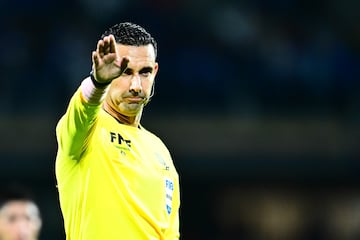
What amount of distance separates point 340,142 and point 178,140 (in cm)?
208

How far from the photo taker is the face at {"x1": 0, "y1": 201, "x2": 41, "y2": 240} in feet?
23.0

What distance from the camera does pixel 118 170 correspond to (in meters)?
4.84

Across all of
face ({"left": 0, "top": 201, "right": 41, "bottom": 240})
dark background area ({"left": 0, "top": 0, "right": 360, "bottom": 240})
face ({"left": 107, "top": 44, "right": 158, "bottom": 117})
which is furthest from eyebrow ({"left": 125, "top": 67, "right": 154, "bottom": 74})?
dark background area ({"left": 0, "top": 0, "right": 360, "bottom": 240})

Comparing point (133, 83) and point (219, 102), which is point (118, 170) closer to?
point (133, 83)

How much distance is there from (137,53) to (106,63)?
68 cm

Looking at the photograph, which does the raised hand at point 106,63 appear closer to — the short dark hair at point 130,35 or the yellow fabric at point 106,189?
the yellow fabric at point 106,189

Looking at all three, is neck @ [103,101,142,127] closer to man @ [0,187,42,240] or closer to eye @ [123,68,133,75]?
eye @ [123,68,133,75]

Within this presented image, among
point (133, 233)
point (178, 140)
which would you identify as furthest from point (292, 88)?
point (133, 233)

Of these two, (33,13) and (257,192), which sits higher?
(33,13)

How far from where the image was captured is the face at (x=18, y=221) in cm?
701

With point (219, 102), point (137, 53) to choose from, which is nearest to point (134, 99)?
point (137, 53)

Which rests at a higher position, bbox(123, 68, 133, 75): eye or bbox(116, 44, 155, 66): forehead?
bbox(116, 44, 155, 66): forehead

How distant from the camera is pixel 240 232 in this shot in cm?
1438

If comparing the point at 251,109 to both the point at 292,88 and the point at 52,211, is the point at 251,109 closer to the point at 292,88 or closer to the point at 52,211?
the point at 292,88
